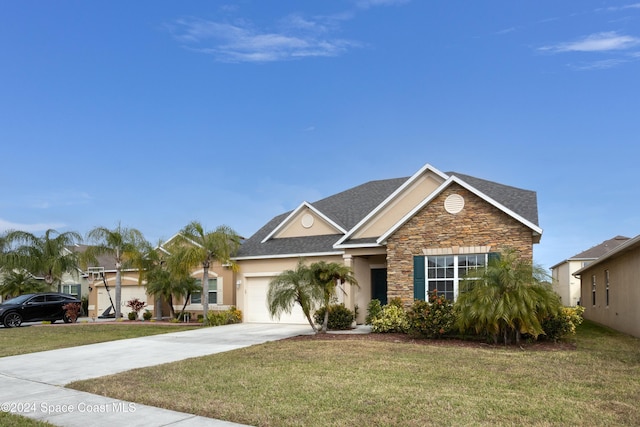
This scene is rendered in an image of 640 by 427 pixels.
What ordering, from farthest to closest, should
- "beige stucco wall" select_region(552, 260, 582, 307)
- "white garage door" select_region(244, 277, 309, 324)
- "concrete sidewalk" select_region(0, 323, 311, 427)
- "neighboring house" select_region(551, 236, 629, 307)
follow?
1. "beige stucco wall" select_region(552, 260, 582, 307)
2. "neighboring house" select_region(551, 236, 629, 307)
3. "white garage door" select_region(244, 277, 309, 324)
4. "concrete sidewalk" select_region(0, 323, 311, 427)

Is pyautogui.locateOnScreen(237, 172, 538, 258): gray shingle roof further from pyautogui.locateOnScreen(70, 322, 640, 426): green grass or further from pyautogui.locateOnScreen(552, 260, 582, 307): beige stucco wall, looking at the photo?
pyautogui.locateOnScreen(552, 260, 582, 307): beige stucco wall

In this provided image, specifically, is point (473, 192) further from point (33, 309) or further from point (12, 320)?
point (12, 320)

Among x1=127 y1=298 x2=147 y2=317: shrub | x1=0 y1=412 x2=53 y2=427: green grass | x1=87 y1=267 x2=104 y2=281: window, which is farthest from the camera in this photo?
x1=87 y1=267 x2=104 y2=281: window

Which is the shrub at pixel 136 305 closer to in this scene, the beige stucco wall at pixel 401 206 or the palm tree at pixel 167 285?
the palm tree at pixel 167 285

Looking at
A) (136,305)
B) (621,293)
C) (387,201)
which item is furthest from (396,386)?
(136,305)

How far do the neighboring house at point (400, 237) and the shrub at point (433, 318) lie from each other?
2.93ft

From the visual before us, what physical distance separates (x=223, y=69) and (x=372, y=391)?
13.2 meters

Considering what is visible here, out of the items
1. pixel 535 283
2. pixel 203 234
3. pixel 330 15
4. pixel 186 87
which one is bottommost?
pixel 535 283

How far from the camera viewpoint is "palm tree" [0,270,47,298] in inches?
1213

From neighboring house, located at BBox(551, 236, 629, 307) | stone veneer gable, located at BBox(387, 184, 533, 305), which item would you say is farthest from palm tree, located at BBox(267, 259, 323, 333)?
neighboring house, located at BBox(551, 236, 629, 307)

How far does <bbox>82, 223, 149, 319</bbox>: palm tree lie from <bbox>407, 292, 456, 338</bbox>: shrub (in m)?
16.3

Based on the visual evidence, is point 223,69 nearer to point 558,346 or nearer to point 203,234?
point 203,234

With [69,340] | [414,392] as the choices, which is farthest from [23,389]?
[69,340]

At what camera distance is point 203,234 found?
23.6 meters
